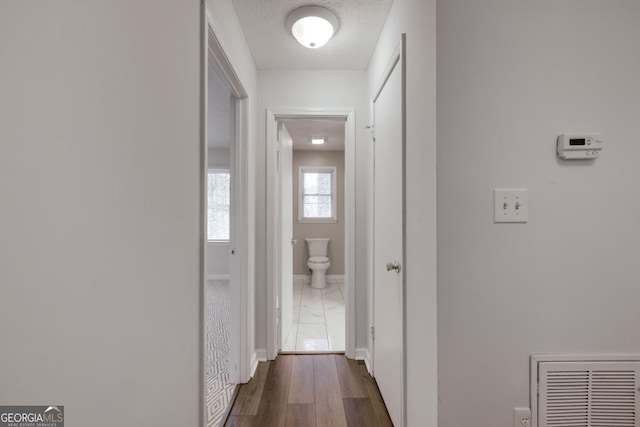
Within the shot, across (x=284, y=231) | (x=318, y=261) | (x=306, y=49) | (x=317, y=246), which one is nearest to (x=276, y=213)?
(x=284, y=231)

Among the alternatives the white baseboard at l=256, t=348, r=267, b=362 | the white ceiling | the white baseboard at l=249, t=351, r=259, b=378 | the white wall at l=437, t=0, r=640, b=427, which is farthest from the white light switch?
the white ceiling

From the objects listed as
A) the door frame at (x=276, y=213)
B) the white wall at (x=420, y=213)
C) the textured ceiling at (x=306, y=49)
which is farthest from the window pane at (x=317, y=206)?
the white wall at (x=420, y=213)

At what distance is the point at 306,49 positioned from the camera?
90.6 inches

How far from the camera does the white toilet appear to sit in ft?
16.3

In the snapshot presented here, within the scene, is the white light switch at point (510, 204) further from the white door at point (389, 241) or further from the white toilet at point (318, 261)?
the white toilet at point (318, 261)

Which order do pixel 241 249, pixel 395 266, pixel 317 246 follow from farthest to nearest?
1. pixel 317 246
2. pixel 241 249
3. pixel 395 266

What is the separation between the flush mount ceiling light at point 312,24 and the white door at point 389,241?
0.50m

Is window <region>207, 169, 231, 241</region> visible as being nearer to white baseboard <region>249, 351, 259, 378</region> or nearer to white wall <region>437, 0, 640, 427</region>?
white baseboard <region>249, 351, 259, 378</region>

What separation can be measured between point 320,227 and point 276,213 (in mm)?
3040

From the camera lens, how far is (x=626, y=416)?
1.17 m
